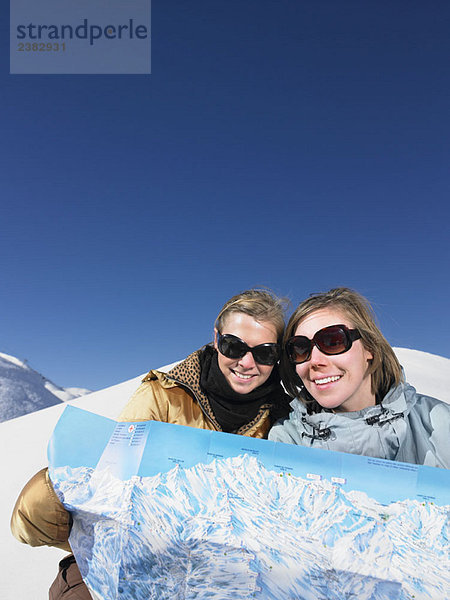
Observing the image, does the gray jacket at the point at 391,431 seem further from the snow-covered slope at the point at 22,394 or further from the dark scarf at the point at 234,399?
the snow-covered slope at the point at 22,394

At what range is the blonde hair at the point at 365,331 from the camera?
2.72m

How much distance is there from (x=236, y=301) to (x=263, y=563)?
150 centimetres

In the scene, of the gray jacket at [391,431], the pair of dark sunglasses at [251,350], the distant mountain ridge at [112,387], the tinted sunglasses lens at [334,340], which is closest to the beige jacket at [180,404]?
the pair of dark sunglasses at [251,350]

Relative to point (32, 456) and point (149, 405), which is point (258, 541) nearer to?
point (149, 405)

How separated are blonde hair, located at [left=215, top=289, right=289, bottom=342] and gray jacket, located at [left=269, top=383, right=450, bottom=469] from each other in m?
0.66

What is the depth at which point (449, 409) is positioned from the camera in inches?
97.3

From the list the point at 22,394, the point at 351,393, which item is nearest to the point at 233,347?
the point at 351,393

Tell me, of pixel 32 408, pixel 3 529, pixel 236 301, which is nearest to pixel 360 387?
pixel 236 301

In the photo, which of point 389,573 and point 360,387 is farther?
point 360,387

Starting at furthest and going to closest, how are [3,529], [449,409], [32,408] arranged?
[32,408] → [3,529] → [449,409]

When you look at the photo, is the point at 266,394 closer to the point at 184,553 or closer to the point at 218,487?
the point at 218,487

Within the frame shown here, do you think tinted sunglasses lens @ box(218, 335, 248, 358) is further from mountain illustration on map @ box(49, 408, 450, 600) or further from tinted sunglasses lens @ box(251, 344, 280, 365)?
mountain illustration on map @ box(49, 408, 450, 600)

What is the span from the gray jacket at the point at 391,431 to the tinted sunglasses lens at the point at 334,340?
13.3 inches

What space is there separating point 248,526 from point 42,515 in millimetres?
937
